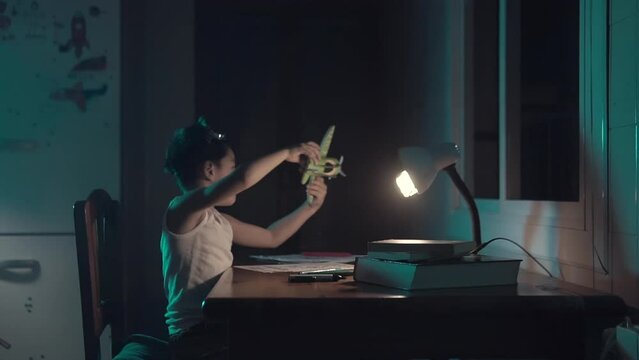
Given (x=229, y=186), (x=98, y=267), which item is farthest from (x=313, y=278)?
(x=98, y=267)

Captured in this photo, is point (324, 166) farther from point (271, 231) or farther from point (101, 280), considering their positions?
point (101, 280)

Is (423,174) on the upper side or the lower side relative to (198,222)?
upper

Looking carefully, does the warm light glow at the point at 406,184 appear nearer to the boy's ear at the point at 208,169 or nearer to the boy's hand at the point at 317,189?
the boy's hand at the point at 317,189

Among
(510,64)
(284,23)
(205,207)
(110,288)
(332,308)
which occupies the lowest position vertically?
(110,288)

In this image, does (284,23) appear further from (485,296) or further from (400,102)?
(485,296)

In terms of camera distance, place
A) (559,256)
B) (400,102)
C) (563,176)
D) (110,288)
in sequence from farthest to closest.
A: 1. (400,102)
2. (110,288)
3. (563,176)
4. (559,256)

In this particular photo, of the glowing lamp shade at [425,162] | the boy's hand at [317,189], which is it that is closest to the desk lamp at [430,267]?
the glowing lamp shade at [425,162]

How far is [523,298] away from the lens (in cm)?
98

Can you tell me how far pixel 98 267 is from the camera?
5.53 feet

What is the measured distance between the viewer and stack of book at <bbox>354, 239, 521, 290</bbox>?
106cm

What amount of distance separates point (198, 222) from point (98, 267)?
0.89 feet

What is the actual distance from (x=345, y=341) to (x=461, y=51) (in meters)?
1.47

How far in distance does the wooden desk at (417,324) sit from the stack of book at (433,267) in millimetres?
57

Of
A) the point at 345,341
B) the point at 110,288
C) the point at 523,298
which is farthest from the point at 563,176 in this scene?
the point at 110,288
